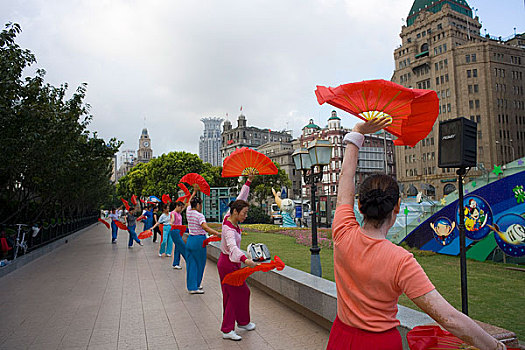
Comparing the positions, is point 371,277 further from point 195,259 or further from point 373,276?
point 195,259

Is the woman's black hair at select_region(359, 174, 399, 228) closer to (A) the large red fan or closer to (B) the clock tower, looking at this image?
(A) the large red fan

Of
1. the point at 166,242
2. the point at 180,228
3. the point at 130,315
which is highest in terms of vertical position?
the point at 180,228

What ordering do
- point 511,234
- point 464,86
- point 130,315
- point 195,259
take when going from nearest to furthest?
point 130,315
point 195,259
point 511,234
point 464,86

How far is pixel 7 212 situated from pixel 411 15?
74379 millimetres

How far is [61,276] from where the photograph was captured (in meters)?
10.6

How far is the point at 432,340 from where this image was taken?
1.93m

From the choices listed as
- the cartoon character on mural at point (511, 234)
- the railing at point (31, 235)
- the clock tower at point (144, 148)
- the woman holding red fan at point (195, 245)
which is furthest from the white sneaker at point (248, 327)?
the clock tower at point (144, 148)

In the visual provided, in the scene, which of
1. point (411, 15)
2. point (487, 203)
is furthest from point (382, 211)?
point (411, 15)

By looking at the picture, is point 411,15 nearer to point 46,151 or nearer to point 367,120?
point 46,151

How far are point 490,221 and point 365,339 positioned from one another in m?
9.36

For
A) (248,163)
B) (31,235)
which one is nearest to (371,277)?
(248,163)

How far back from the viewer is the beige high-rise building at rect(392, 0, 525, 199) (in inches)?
2219

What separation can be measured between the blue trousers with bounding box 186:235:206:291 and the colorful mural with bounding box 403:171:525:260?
21.9 ft

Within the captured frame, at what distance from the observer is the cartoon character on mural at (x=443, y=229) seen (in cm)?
1118
